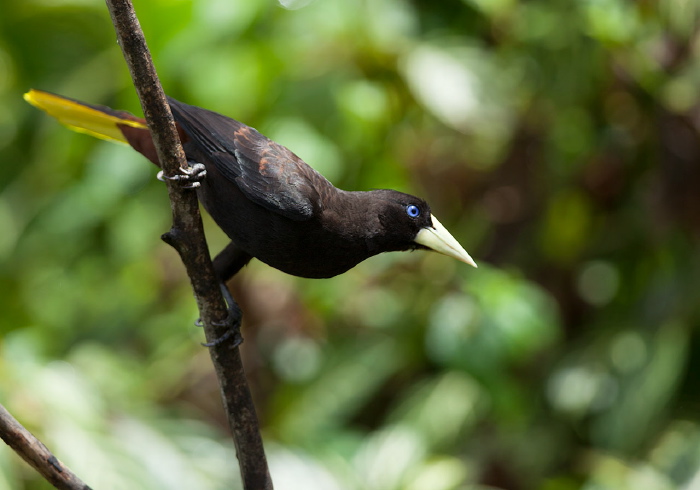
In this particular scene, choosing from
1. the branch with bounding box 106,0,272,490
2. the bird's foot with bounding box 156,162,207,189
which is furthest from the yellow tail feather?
the branch with bounding box 106,0,272,490

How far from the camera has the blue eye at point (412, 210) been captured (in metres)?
2.34

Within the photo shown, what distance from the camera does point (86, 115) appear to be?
8.32ft

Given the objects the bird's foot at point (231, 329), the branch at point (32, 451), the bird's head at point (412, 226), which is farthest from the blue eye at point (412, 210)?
the branch at point (32, 451)

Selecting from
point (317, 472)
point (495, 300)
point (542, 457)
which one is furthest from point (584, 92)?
point (317, 472)

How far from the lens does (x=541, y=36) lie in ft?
14.4

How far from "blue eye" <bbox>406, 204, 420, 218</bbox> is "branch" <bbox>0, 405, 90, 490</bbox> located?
1.16 meters

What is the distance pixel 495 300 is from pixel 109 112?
6.90ft

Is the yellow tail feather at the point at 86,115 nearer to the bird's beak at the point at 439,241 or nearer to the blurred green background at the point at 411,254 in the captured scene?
the bird's beak at the point at 439,241

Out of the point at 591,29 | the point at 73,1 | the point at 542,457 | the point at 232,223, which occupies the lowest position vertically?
the point at 232,223

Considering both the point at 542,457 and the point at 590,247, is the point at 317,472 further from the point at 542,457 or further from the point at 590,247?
the point at 590,247

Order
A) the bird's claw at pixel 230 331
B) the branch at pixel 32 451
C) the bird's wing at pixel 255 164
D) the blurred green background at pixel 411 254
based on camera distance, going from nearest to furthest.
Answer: the branch at pixel 32 451 → the bird's claw at pixel 230 331 → the bird's wing at pixel 255 164 → the blurred green background at pixel 411 254

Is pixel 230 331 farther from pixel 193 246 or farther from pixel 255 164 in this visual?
pixel 255 164

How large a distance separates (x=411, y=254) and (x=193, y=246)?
8.48 ft

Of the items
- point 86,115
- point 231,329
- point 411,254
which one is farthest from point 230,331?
point 411,254
